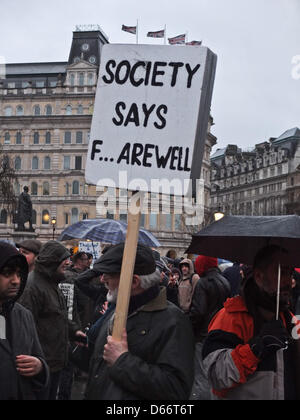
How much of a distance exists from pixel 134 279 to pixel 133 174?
55 centimetres

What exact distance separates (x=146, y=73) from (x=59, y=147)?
6533 cm

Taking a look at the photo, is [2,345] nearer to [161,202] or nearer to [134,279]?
[134,279]

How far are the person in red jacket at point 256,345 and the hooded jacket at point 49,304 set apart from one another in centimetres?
245

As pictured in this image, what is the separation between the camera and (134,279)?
3377 mm

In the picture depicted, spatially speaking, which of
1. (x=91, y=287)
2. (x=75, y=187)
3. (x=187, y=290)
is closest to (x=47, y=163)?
(x=75, y=187)

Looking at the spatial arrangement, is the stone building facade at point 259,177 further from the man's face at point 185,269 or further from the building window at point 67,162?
the man's face at point 185,269

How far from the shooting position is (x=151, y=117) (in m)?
3.44

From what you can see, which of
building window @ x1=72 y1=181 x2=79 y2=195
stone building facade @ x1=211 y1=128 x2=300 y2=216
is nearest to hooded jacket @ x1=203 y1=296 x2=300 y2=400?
building window @ x1=72 y1=181 x2=79 y2=195

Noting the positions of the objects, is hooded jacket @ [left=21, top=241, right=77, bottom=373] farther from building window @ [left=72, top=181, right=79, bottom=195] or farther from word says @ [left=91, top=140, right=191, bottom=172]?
building window @ [left=72, top=181, right=79, bottom=195]

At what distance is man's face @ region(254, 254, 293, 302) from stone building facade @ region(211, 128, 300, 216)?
283 ft

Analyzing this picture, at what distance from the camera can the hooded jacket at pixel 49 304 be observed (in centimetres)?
563

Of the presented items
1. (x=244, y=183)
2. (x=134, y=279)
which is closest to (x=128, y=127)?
(x=134, y=279)

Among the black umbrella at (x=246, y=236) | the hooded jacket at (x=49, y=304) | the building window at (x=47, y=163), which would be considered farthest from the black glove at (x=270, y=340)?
the building window at (x=47, y=163)

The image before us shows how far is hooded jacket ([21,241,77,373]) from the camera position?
5633mm
